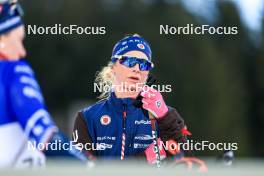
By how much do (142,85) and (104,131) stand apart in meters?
0.26

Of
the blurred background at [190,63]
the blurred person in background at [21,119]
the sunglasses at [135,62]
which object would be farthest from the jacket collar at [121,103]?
the blurred background at [190,63]

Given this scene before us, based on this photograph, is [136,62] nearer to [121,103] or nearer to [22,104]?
[121,103]

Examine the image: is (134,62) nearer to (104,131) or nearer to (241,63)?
(104,131)

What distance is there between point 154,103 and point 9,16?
0.94m

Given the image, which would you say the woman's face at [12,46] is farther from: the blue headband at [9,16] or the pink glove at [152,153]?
the pink glove at [152,153]

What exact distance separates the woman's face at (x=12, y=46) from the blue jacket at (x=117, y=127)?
2.86ft

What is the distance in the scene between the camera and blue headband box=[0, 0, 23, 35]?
253 cm

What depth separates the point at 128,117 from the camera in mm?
3334

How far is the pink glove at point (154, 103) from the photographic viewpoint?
3230 mm

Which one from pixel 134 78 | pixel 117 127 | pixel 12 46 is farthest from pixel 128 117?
pixel 12 46

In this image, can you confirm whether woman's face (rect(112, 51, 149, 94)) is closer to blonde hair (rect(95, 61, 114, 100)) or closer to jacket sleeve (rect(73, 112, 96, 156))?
blonde hair (rect(95, 61, 114, 100))

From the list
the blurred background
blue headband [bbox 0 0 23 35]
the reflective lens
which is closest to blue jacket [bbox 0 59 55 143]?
blue headband [bbox 0 0 23 35]

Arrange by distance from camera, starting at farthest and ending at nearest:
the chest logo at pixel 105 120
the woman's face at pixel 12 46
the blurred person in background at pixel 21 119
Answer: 1. the chest logo at pixel 105 120
2. the woman's face at pixel 12 46
3. the blurred person in background at pixel 21 119

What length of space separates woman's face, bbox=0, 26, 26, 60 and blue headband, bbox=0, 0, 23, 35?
2 centimetres
